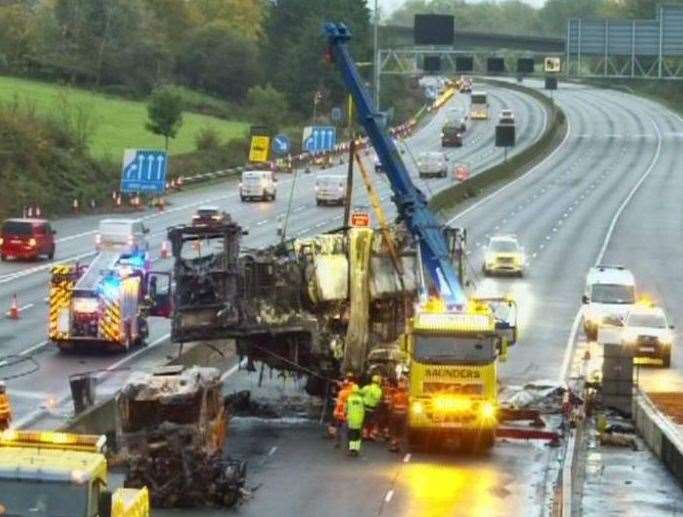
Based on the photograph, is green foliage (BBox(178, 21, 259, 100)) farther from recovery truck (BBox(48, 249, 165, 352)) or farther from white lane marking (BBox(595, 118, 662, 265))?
recovery truck (BBox(48, 249, 165, 352))

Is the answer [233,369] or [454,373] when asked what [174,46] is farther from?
[454,373]

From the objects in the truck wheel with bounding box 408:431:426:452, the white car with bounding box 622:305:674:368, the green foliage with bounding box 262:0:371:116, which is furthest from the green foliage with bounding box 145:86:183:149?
the truck wheel with bounding box 408:431:426:452

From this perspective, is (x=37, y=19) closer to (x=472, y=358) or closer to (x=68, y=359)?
(x=68, y=359)

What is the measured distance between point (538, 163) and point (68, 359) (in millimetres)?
77334

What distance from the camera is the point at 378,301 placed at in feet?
124

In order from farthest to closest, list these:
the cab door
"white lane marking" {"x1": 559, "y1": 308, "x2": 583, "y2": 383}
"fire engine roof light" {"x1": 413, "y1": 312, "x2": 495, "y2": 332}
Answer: "white lane marking" {"x1": 559, "y1": 308, "x2": 583, "y2": 383}, the cab door, "fire engine roof light" {"x1": 413, "y1": 312, "x2": 495, "y2": 332}

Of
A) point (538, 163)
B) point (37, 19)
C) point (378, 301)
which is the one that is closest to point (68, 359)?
point (378, 301)

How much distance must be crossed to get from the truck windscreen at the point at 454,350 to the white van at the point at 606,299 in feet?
55.3

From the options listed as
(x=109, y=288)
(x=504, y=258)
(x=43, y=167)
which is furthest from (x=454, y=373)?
(x=43, y=167)

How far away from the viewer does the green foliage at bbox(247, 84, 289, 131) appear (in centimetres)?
13238

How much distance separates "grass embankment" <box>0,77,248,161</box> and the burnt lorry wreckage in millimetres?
61848

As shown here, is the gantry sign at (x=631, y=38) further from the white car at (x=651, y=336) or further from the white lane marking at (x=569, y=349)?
the white car at (x=651, y=336)

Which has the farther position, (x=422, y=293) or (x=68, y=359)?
(x=68, y=359)

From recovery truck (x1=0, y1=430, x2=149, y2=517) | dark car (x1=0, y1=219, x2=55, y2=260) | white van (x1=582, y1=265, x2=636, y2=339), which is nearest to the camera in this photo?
recovery truck (x1=0, y1=430, x2=149, y2=517)
